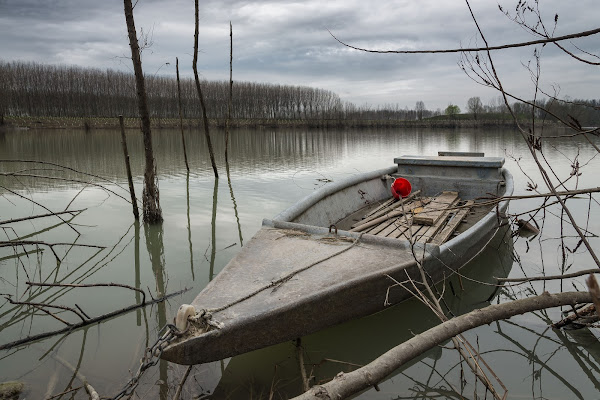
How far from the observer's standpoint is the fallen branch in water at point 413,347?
1.65 metres

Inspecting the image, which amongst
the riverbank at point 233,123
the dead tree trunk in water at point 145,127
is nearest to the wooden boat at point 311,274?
the dead tree trunk in water at point 145,127

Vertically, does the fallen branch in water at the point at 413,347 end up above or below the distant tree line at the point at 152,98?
below

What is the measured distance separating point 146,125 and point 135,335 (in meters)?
4.12

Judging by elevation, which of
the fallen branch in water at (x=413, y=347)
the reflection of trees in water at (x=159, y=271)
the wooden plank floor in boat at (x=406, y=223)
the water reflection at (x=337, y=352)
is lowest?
the water reflection at (x=337, y=352)

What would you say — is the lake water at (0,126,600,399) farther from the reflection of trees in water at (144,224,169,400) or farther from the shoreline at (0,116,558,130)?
the shoreline at (0,116,558,130)

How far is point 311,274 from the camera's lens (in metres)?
3.23

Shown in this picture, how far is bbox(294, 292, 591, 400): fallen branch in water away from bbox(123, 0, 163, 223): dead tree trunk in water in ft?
19.0

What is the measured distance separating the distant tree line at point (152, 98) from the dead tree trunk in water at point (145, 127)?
4344cm

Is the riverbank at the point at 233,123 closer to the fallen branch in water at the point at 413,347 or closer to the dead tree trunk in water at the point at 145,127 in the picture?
the dead tree trunk in water at the point at 145,127

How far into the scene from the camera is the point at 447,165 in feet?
24.9

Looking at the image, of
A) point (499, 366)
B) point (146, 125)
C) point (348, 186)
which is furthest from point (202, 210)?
point (499, 366)

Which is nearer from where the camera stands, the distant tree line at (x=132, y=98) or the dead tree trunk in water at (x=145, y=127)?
the dead tree trunk in water at (x=145, y=127)

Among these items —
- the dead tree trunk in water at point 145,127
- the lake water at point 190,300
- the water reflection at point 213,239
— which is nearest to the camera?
the lake water at point 190,300

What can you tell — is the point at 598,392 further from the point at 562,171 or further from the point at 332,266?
the point at 562,171
